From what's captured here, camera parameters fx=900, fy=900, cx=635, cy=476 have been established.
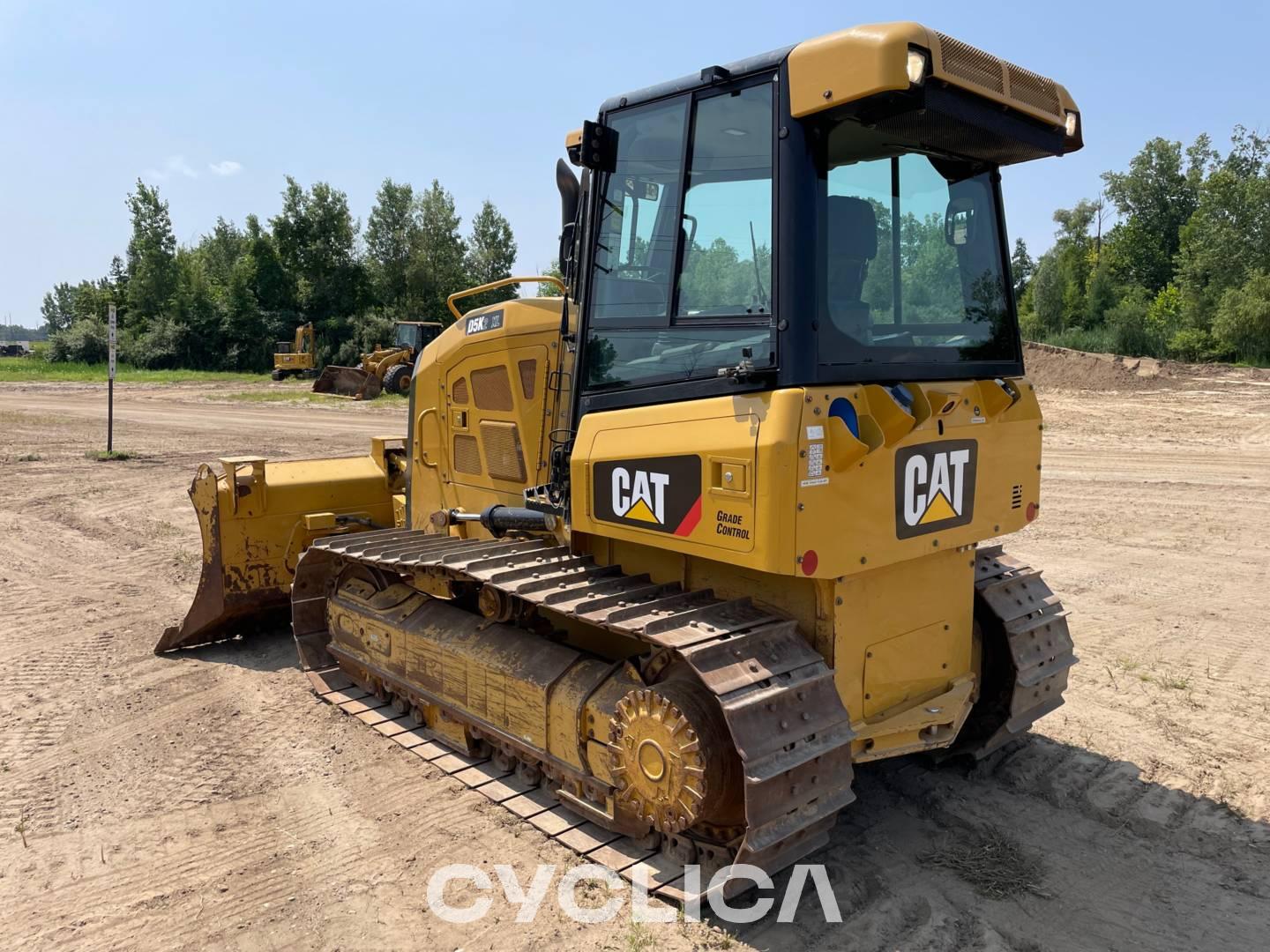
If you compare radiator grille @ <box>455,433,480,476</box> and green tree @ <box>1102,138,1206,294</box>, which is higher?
green tree @ <box>1102,138,1206,294</box>

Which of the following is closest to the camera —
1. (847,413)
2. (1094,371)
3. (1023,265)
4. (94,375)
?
(847,413)

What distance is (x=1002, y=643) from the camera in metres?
4.57

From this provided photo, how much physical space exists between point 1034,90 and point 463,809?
13.6 feet

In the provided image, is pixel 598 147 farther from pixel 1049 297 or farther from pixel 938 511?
pixel 1049 297

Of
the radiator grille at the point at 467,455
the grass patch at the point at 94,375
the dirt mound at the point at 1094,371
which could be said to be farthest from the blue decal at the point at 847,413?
the grass patch at the point at 94,375

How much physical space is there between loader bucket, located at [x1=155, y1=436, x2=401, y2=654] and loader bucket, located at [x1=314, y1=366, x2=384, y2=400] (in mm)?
22255

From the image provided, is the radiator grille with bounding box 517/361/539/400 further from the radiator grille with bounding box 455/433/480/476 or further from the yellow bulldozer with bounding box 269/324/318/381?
the yellow bulldozer with bounding box 269/324/318/381

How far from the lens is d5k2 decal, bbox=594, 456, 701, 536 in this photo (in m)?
3.63

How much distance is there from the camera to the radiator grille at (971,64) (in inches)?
128

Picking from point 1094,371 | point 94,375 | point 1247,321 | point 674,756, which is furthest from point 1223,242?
point 94,375

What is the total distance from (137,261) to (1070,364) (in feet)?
175

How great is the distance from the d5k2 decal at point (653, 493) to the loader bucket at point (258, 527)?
361 centimetres

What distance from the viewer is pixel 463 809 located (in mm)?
4441

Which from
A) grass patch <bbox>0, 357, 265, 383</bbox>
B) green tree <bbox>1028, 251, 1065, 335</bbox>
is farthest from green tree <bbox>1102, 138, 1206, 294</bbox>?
grass patch <bbox>0, 357, 265, 383</bbox>
